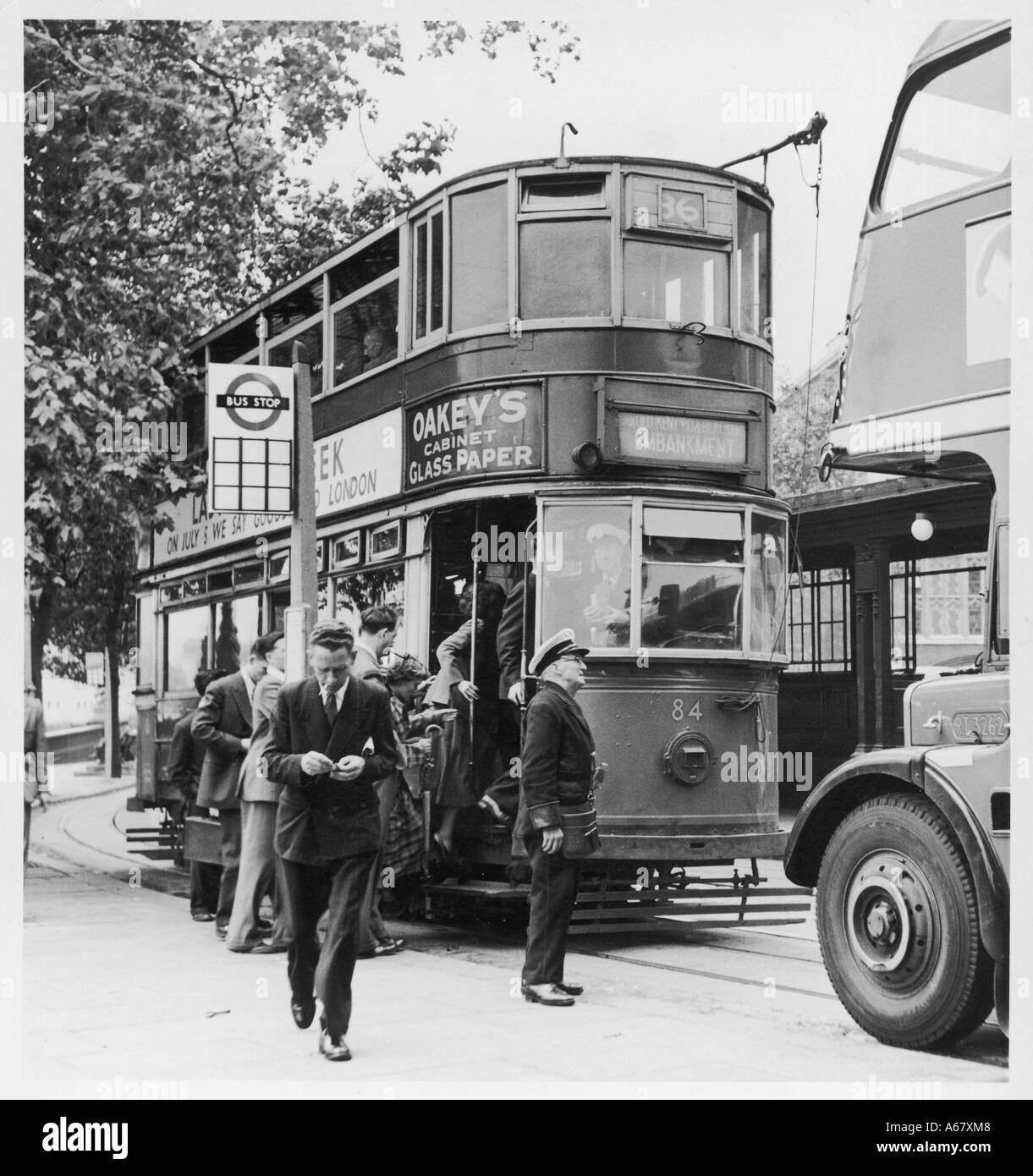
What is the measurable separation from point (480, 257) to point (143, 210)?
7.56 feet

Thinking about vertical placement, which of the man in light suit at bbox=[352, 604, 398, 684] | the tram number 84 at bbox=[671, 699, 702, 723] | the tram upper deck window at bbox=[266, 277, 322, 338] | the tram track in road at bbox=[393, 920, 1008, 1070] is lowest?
the tram track in road at bbox=[393, 920, 1008, 1070]

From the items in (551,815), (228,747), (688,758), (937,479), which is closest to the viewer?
(937,479)

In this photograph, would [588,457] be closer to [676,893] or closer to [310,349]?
[676,893]

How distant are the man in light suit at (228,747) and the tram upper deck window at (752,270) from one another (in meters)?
3.51

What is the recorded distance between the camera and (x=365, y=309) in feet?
34.1

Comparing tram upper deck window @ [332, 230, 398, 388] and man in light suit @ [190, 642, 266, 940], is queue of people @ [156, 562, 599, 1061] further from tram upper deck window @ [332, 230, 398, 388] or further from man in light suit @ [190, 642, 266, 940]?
tram upper deck window @ [332, 230, 398, 388]

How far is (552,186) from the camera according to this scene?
9.25m

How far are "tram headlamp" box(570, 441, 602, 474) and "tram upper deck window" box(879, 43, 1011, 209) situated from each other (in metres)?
2.39

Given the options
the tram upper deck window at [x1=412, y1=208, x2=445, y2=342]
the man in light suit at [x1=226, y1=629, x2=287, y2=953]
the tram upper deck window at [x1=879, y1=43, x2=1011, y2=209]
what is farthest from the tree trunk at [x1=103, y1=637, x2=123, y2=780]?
the tram upper deck window at [x1=879, y1=43, x2=1011, y2=209]

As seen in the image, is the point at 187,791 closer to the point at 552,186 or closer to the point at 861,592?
the point at 552,186

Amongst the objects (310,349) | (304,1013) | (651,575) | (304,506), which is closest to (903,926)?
(304,1013)

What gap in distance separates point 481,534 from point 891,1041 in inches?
162

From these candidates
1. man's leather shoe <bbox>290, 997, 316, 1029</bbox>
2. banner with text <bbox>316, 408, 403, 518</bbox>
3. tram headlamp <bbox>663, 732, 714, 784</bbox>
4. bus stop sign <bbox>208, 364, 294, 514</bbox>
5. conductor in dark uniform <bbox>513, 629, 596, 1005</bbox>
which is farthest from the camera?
banner with text <bbox>316, 408, 403, 518</bbox>

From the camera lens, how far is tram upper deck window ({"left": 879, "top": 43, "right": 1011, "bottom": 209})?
6918mm
